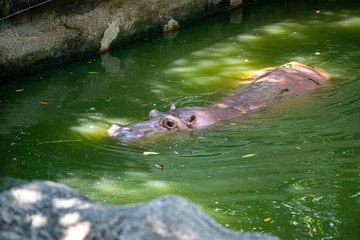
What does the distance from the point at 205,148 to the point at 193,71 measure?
118 inches

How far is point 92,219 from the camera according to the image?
2.48m

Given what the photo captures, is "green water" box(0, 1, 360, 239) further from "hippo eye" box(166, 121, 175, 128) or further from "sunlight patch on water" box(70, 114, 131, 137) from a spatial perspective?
"hippo eye" box(166, 121, 175, 128)

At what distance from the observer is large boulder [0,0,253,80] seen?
28.2 feet

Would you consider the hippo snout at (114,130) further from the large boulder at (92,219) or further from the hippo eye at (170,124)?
the large boulder at (92,219)

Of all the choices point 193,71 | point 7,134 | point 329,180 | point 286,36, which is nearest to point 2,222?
point 329,180

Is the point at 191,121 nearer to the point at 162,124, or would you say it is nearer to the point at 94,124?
the point at 162,124

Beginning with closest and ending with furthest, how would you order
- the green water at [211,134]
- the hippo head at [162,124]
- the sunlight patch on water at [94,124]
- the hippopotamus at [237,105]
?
the green water at [211,134], the hippo head at [162,124], the hippopotamus at [237,105], the sunlight patch on water at [94,124]

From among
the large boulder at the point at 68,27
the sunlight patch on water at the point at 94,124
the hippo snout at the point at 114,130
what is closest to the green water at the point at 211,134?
the sunlight patch on water at the point at 94,124

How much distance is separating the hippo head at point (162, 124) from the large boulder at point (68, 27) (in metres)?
3.17

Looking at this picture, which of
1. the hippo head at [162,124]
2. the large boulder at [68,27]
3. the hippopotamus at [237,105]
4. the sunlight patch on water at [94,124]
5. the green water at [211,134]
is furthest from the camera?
the large boulder at [68,27]

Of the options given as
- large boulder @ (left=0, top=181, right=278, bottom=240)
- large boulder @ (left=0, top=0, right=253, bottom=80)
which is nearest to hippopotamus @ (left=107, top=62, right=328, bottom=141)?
large boulder @ (left=0, top=0, right=253, bottom=80)

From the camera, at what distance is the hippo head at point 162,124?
6.32 metres

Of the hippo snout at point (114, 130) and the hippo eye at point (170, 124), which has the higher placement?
the hippo snout at point (114, 130)

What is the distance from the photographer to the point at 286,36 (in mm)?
10414
